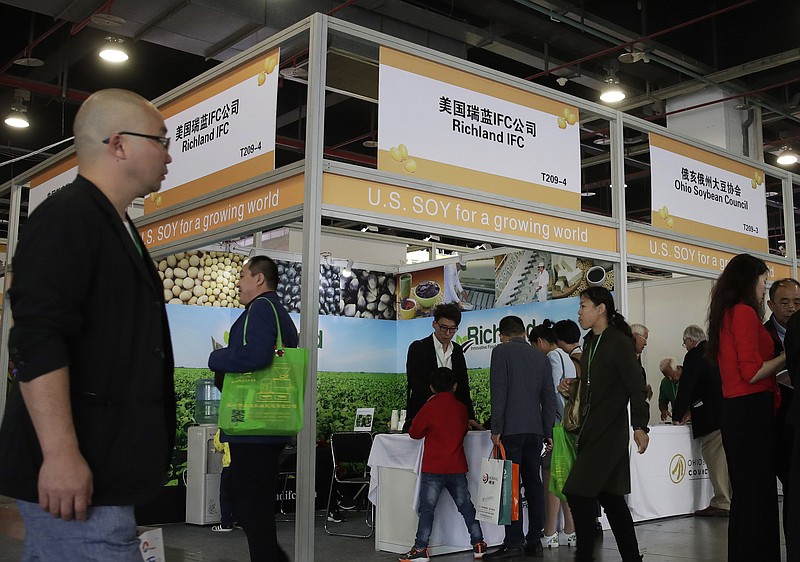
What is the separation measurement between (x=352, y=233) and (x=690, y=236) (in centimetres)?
541

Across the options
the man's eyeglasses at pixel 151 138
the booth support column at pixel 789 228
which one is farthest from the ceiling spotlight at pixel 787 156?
the man's eyeglasses at pixel 151 138

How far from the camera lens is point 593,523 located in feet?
12.6

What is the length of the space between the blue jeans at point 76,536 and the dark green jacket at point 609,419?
267 cm

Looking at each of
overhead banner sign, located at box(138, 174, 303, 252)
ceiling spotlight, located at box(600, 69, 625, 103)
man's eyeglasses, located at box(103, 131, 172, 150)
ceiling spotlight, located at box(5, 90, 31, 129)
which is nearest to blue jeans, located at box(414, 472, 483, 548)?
overhead banner sign, located at box(138, 174, 303, 252)

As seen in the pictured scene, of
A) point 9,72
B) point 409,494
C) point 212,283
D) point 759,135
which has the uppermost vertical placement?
point 9,72

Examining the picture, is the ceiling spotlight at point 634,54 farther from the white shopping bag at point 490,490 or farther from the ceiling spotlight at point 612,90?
the white shopping bag at point 490,490

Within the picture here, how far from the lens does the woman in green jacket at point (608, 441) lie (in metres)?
3.81

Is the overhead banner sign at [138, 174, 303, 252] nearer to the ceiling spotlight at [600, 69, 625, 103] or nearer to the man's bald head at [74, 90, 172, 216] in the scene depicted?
the man's bald head at [74, 90, 172, 216]

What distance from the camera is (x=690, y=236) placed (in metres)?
6.21

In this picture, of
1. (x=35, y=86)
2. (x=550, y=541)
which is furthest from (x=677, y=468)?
(x=35, y=86)

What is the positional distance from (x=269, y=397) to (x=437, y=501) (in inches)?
82.1

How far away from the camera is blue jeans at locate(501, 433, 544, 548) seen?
5168 millimetres

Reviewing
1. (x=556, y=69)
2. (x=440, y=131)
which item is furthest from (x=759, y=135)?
(x=440, y=131)

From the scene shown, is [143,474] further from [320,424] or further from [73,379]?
[320,424]
